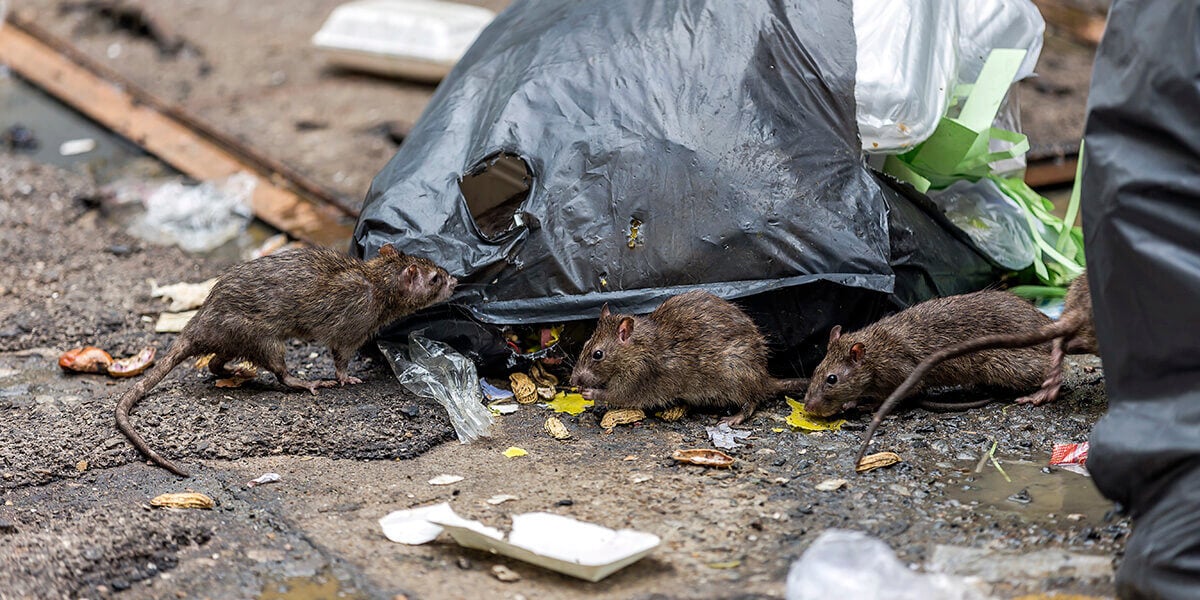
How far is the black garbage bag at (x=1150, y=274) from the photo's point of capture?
2.97 metres

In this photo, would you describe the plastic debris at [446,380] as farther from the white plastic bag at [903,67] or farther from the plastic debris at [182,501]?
the white plastic bag at [903,67]

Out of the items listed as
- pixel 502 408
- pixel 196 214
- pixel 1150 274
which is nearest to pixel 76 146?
pixel 196 214

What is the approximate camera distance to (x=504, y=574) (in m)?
3.42

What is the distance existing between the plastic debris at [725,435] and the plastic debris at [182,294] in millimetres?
2424

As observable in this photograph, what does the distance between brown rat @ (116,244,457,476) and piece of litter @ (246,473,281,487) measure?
→ 0.66 metres

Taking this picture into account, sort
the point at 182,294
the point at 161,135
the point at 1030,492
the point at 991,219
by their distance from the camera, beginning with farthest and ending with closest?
1. the point at 161,135
2. the point at 182,294
3. the point at 991,219
4. the point at 1030,492

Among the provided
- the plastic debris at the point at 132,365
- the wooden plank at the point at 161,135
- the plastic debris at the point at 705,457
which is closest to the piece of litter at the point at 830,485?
the plastic debris at the point at 705,457

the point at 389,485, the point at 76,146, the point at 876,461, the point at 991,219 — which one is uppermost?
the point at 991,219

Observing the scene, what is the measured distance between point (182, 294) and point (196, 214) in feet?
3.55

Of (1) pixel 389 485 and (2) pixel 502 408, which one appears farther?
(2) pixel 502 408

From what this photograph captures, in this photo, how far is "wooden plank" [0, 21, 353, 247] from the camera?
6574mm

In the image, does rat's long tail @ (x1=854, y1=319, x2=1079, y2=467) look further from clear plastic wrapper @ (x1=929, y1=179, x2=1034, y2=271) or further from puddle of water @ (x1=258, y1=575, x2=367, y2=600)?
puddle of water @ (x1=258, y1=575, x2=367, y2=600)

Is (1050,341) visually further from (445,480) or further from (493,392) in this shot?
(445,480)

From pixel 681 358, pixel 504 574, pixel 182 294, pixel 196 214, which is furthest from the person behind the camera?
pixel 196 214
